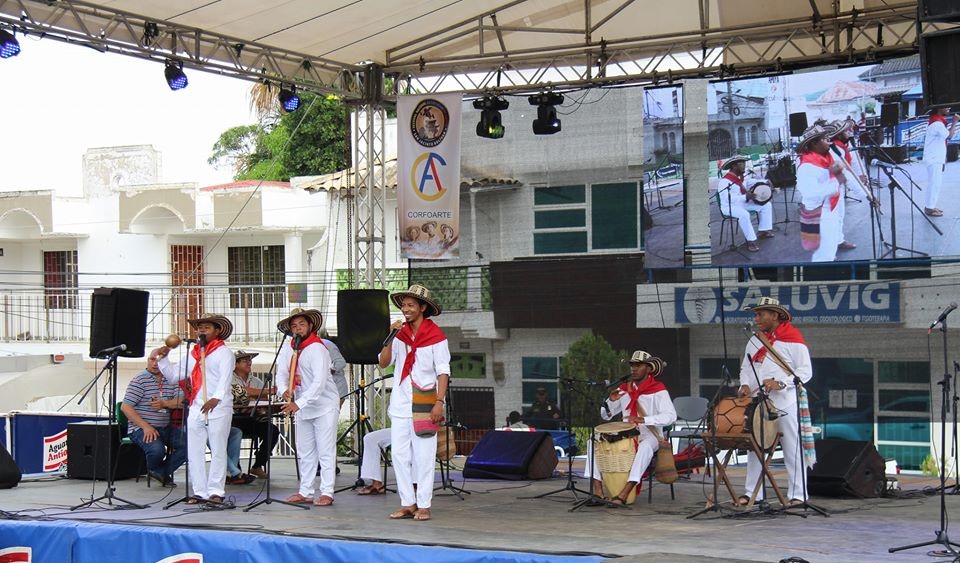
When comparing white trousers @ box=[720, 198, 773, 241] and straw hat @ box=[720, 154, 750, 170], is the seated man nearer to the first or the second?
white trousers @ box=[720, 198, 773, 241]

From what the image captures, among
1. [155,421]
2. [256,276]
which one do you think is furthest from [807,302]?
[256,276]

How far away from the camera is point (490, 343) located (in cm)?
1243

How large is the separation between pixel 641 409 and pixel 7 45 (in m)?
5.58

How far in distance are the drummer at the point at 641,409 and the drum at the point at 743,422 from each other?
0.65 meters

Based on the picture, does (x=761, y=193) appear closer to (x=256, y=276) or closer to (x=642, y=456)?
(x=642, y=456)

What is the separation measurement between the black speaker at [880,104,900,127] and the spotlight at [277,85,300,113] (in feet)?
17.9

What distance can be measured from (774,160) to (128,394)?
6.07 meters

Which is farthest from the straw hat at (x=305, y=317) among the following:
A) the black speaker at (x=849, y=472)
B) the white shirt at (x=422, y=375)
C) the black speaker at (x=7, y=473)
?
the black speaker at (x=849, y=472)

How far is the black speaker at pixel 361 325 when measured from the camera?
32.0 feet

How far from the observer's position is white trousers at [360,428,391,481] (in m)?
8.96

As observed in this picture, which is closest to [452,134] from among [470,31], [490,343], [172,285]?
[470,31]

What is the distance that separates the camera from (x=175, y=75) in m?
10.2

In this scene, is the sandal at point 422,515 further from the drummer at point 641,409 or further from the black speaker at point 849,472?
the black speaker at point 849,472

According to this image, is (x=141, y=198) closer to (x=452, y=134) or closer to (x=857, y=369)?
(x=452, y=134)
